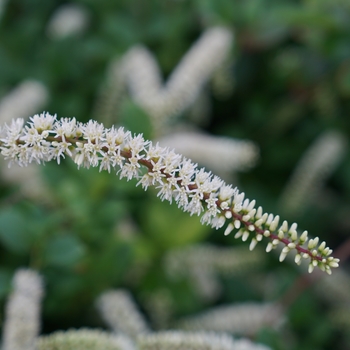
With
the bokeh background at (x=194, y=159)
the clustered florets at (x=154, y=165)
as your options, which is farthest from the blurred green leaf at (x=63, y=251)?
the clustered florets at (x=154, y=165)

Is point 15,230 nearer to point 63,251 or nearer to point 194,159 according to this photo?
point 63,251

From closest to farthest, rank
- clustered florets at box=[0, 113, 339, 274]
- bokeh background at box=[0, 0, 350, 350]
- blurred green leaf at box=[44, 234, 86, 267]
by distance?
1. clustered florets at box=[0, 113, 339, 274]
2. blurred green leaf at box=[44, 234, 86, 267]
3. bokeh background at box=[0, 0, 350, 350]

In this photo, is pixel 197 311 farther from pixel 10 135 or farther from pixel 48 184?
pixel 10 135

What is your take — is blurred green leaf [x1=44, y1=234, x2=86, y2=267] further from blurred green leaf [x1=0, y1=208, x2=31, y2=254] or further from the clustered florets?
the clustered florets

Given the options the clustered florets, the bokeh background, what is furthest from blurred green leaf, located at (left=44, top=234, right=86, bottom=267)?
the clustered florets

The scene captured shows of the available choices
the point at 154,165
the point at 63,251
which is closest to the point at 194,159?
the point at 63,251

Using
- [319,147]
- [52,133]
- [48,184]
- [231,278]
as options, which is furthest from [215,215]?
[319,147]
